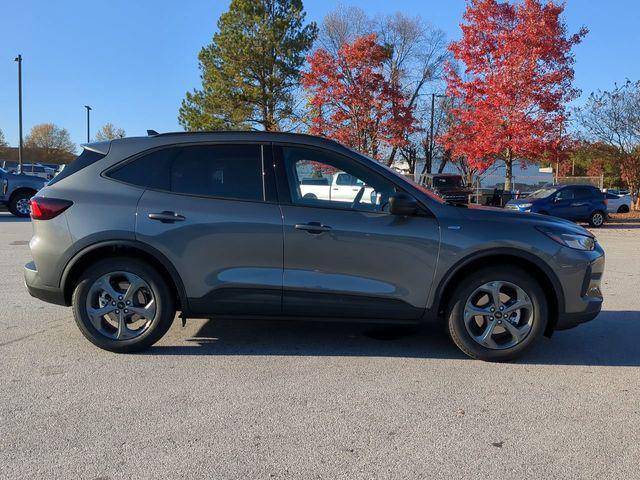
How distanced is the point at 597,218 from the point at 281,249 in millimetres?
18831

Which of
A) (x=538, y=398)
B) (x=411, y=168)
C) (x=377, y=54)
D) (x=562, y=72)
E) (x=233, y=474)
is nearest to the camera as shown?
(x=233, y=474)

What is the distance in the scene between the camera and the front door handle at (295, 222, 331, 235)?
13.5 feet

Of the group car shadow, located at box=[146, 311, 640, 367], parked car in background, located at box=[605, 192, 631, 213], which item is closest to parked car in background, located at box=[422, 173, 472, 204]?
parked car in background, located at box=[605, 192, 631, 213]

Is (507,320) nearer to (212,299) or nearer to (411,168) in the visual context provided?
(212,299)

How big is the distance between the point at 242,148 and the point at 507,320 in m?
2.56

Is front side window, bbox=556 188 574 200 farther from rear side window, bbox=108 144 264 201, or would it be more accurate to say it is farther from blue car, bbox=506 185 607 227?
rear side window, bbox=108 144 264 201

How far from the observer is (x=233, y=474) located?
8.81ft

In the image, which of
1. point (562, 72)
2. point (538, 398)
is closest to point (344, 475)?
point (538, 398)

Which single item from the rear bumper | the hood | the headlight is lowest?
the rear bumper

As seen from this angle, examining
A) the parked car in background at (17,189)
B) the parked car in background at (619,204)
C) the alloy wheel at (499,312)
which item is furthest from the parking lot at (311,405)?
the parked car in background at (619,204)

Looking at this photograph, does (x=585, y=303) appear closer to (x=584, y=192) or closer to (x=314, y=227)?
(x=314, y=227)

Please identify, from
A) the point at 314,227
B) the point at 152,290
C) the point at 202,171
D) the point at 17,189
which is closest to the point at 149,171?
the point at 202,171

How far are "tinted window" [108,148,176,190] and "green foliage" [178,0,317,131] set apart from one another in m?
25.8

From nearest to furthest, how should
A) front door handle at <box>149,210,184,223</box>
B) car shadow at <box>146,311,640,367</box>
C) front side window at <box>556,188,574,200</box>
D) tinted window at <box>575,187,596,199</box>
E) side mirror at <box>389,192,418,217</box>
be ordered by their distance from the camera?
side mirror at <box>389,192,418,217</box>
front door handle at <box>149,210,184,223</box>
car shadow at <box>146,311,640,367</box>
front side window at <box>556,188,574,200</box>
tinted window at <box>575,187,596,199</box>
